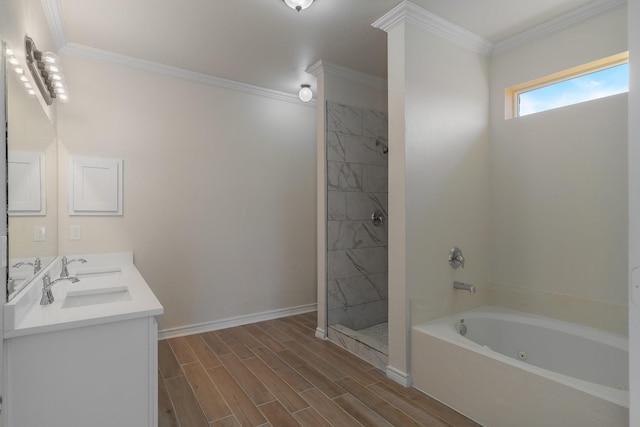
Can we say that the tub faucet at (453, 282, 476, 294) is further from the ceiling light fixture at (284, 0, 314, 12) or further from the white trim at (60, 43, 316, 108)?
the white trim at (60, 43, 316, 108)

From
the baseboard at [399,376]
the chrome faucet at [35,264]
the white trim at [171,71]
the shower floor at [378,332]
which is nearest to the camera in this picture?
the chrome faucet at [35,264]

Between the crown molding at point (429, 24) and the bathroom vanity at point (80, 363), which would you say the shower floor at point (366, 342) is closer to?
the bathroom vanity at point (80, 363)

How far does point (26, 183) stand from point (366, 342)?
2.51 m

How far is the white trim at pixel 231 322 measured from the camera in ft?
10.6

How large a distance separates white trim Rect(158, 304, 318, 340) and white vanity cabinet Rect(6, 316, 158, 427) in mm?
1745

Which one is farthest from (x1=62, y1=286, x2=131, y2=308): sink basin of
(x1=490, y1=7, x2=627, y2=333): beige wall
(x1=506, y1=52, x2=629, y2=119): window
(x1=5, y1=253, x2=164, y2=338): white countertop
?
(x1=506, y1=52, x2=629, y2=119): window

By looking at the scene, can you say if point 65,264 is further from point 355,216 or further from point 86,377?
point 355,216

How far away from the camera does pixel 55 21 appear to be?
2.39m

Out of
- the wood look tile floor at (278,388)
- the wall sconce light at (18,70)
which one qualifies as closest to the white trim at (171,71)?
the wall sconce light at (18,70)

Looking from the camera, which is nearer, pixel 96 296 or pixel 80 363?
pixel 80 363

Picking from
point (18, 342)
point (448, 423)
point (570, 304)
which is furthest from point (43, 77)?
point (570, 304)

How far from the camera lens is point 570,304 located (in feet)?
7.98

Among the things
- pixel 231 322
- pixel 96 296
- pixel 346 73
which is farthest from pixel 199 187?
pixel 346 73

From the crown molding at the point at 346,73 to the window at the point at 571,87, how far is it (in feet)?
4.25
